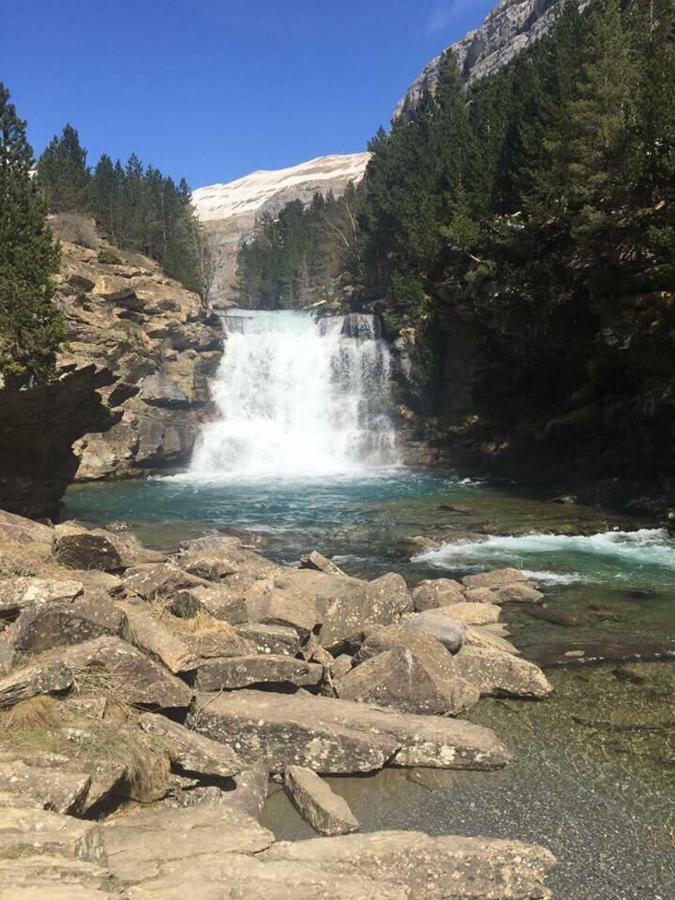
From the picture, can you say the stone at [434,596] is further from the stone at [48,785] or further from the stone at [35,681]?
the stone at [48,785]

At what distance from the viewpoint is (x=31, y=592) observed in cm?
857

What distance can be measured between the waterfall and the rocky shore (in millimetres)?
31530

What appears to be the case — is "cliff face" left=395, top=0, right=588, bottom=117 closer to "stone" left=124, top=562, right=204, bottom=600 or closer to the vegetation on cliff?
the vegetation on cliff

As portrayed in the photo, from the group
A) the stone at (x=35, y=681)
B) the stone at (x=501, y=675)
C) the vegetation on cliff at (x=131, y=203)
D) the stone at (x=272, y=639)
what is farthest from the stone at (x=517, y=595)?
the vegetation on cliff at (x=131, y=203)

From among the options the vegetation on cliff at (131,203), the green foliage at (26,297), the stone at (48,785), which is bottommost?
the stone at (48,785)

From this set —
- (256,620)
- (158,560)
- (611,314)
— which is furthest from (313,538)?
(611,314)

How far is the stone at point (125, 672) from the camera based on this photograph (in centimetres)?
764

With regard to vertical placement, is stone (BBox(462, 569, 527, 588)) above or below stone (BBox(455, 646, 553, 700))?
below

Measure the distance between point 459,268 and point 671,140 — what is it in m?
17.9

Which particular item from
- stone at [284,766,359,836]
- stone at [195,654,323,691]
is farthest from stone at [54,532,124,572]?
stone at [284,766,359,836]

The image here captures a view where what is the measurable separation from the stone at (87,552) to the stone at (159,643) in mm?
3254

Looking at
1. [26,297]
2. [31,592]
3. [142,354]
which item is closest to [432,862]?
[31,592]

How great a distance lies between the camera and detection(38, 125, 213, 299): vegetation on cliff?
211ft

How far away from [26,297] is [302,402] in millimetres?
29984
